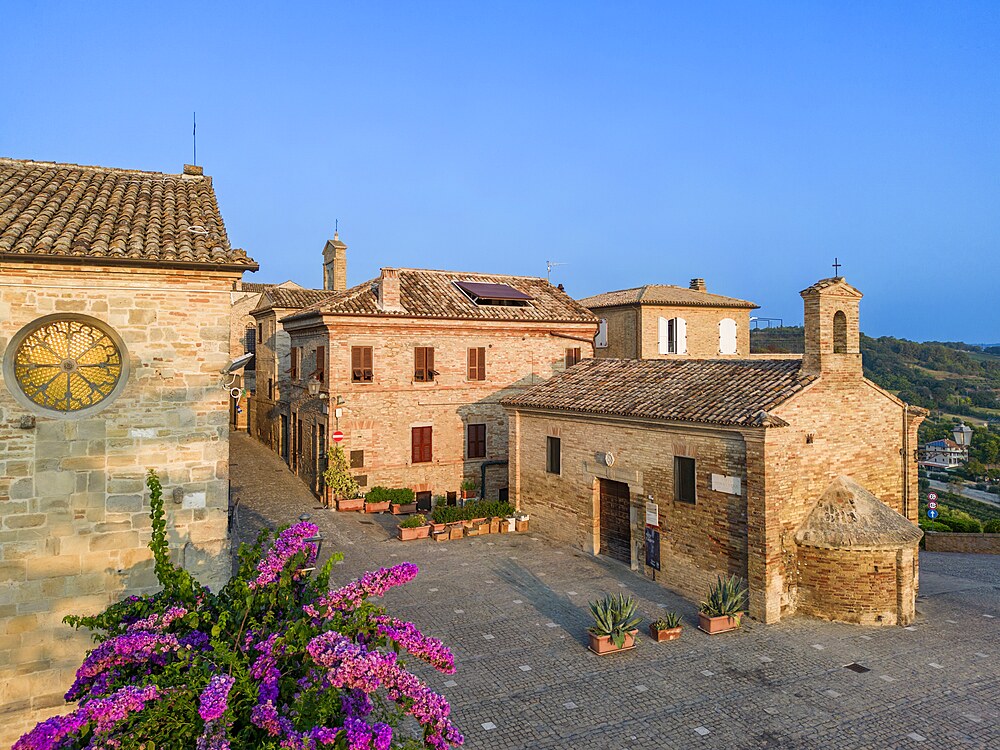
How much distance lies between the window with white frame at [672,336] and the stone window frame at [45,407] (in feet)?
89.4

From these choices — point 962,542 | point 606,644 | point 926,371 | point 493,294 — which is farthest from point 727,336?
point 926,371

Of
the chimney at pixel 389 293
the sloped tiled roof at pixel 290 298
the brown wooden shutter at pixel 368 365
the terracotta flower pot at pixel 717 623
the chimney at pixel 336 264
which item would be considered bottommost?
the terracotta flower pot at pixel 717 623

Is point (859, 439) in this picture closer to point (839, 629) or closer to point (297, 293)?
point (839, 629)

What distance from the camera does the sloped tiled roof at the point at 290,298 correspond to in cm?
3148

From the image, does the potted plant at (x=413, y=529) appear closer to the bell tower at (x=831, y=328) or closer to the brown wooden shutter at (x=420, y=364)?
the brown wooden shutter at (x=420, y=364)

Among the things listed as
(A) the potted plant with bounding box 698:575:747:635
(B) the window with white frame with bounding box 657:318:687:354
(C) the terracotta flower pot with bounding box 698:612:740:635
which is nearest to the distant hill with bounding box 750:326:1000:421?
(B) the window with white frame with bounding box 657:318:687:354

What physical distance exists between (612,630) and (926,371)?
6957cm

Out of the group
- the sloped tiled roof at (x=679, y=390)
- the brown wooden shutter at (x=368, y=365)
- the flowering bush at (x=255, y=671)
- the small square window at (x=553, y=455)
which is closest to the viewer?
the flowering bush at (x=255, y=671)

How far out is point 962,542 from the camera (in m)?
21.1

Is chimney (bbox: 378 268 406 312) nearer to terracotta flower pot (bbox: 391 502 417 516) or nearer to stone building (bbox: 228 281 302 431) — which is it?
terracotta flower pot (bbox: 391 502 417 516)

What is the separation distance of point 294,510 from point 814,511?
1676 centimetres

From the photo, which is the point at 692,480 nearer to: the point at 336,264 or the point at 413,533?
the point at 413,533

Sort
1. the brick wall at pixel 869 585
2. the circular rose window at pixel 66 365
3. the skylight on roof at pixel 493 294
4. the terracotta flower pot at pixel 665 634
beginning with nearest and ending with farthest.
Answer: the circular rose window at pixel 66 365 → the terracotta flower pot at pixel 665 634 → the brick wall at pixel 869 585 → the skylight on roof at pixel 493 294

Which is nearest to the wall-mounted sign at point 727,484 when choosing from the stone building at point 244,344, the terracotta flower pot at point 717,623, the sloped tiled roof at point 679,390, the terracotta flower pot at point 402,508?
the sloped tiled roof at point 679,390
